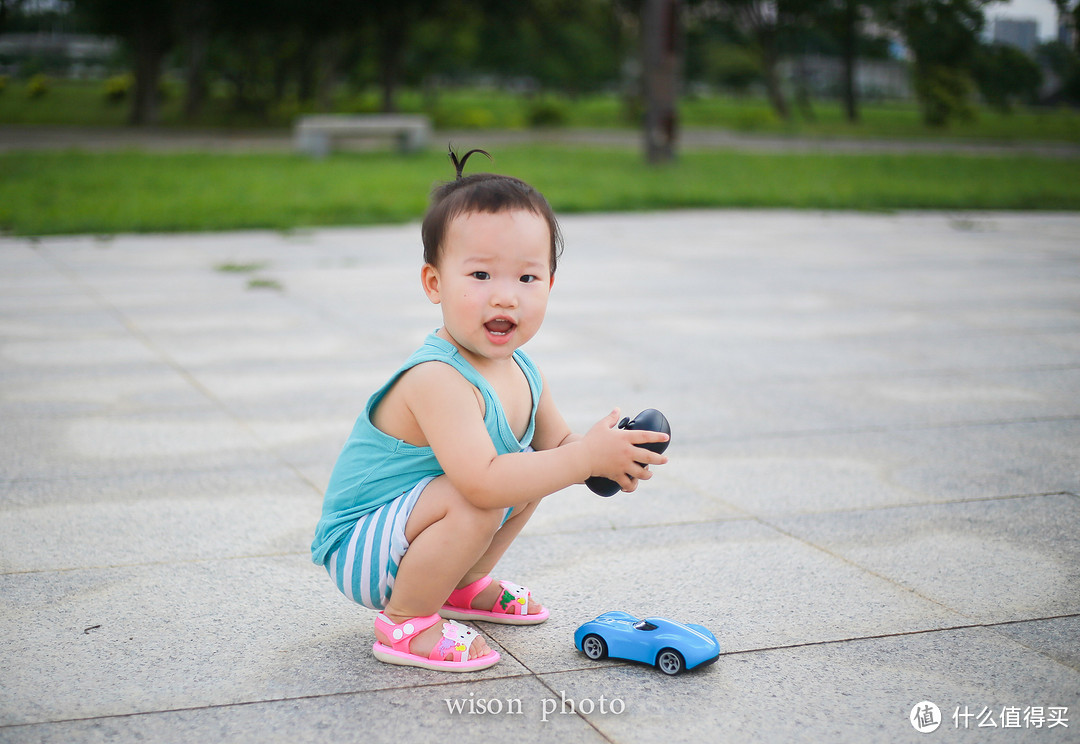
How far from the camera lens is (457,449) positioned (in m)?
2.22

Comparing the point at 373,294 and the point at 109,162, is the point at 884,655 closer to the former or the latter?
the point at 373,294

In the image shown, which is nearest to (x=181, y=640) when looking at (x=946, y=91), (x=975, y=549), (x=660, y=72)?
(x=975, y=549)

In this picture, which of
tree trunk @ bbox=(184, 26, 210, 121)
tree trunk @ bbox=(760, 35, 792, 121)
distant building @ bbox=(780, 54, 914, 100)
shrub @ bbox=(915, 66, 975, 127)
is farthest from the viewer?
distant building @ bbox=(780, 54, 914, 100)

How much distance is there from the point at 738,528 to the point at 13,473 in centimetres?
251

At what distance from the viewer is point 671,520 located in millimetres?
3432

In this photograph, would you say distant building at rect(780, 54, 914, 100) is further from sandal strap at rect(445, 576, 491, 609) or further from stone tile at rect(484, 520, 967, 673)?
sandal strap at rect(445, 576, 491, 609)

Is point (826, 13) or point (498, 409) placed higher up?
point (826, 13)

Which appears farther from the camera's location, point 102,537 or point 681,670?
point 102,537

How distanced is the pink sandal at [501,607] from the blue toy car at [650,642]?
0.69 ft

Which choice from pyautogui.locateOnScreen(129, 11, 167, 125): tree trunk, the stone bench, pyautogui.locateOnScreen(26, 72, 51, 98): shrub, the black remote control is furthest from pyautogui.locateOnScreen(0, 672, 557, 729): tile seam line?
pyautogui.locateOnScreen(26, 72, 51, 98): shrub

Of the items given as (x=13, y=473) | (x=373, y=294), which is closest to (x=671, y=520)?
(x=13, y=473)

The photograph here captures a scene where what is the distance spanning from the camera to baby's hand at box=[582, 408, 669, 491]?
7.05 ft

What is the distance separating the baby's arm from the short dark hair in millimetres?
289

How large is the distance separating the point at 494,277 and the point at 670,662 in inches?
36.8
